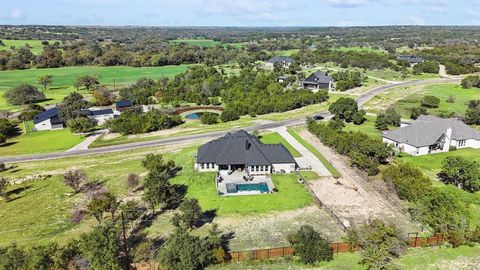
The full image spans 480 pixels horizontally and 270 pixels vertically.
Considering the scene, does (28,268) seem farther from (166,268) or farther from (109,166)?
(109,166)

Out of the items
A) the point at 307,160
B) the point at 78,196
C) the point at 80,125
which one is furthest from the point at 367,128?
the point at 80,125

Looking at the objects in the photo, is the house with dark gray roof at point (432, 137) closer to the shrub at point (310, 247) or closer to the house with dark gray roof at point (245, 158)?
the house with dark gray roof at point (245, 158)

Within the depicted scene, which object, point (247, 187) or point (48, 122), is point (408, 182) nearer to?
point (247, 187)

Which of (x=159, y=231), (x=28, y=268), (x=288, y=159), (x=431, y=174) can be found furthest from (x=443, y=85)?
(x=28, y=268)

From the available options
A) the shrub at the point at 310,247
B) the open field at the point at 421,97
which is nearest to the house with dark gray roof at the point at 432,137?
the open field at the point at 421,97

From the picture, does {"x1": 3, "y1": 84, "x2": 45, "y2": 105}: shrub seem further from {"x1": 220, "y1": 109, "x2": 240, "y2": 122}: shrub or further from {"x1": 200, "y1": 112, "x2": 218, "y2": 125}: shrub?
{"x1": 220, "y1": 109, "x2": 240, "y2": 122}: shrub
